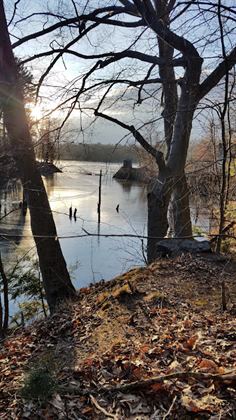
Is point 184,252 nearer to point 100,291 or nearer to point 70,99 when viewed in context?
point 100,291

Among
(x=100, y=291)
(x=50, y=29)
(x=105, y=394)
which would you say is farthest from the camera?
(x=50, y=29)

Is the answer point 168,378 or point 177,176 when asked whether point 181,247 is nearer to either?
point 177,176

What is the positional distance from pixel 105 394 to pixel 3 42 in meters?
5.65

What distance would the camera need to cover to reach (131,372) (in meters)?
2.55

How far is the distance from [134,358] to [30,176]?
430cm

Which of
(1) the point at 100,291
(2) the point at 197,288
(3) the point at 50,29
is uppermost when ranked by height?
(3) the point at 50,29

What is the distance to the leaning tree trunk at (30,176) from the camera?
6137mm

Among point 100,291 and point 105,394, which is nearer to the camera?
point 105,394

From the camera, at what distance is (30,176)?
21.0 ft

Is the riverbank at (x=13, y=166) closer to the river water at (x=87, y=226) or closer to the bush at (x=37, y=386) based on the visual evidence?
the river water at (x=87, y=226)

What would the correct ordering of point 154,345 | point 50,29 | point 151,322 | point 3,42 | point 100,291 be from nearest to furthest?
point 154,345, point 151,322, point 100,291, point 3,42, point 50,29

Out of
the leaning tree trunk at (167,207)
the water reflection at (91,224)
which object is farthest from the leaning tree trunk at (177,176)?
the water reflection at (91,224)

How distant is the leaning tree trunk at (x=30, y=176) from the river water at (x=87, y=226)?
42cm

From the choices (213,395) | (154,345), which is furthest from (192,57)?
(213,395)
